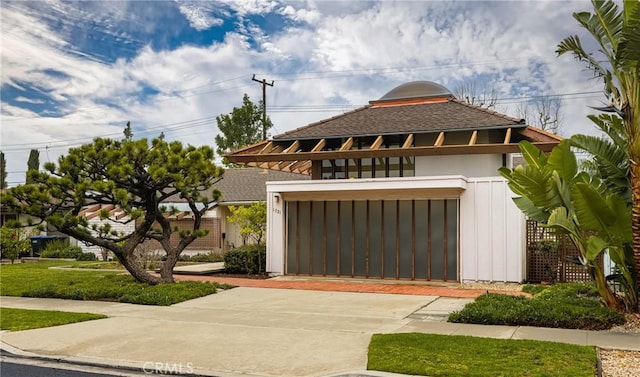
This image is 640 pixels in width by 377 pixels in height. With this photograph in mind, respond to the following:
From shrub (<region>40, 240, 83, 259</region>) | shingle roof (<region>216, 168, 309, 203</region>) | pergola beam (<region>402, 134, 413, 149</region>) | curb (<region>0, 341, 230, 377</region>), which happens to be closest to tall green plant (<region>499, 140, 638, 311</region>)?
curb (<region>0, 341, 230, 377</region>)

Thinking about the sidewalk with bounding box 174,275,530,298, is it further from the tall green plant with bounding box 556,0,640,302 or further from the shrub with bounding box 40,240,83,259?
the shrub with bounding box 40,240,83,259

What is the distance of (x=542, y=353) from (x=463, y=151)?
9768mm

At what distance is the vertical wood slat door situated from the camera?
1744 centimetres

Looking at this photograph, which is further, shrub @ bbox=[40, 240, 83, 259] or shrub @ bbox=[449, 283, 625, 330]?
shrub @ bbox=[40, 240, 83, 259]

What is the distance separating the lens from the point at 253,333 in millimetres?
9883

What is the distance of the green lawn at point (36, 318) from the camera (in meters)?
10.9

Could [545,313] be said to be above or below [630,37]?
below

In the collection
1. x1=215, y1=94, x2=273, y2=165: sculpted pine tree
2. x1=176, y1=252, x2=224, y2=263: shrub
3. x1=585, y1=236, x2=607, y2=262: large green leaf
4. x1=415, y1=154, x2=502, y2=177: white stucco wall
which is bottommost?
x1=176, y1=252, x2=224, y2=263: shrub

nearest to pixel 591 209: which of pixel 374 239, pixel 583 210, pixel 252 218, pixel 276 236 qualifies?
pixel 583 210

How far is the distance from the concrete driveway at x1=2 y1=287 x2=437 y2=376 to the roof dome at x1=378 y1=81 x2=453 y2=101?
37.6 feet

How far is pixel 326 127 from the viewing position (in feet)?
71.4

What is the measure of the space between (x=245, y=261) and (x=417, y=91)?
1013cm

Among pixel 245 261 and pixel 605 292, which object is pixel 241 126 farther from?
pixel 605 292

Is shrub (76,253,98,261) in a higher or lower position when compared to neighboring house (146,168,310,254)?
lower
